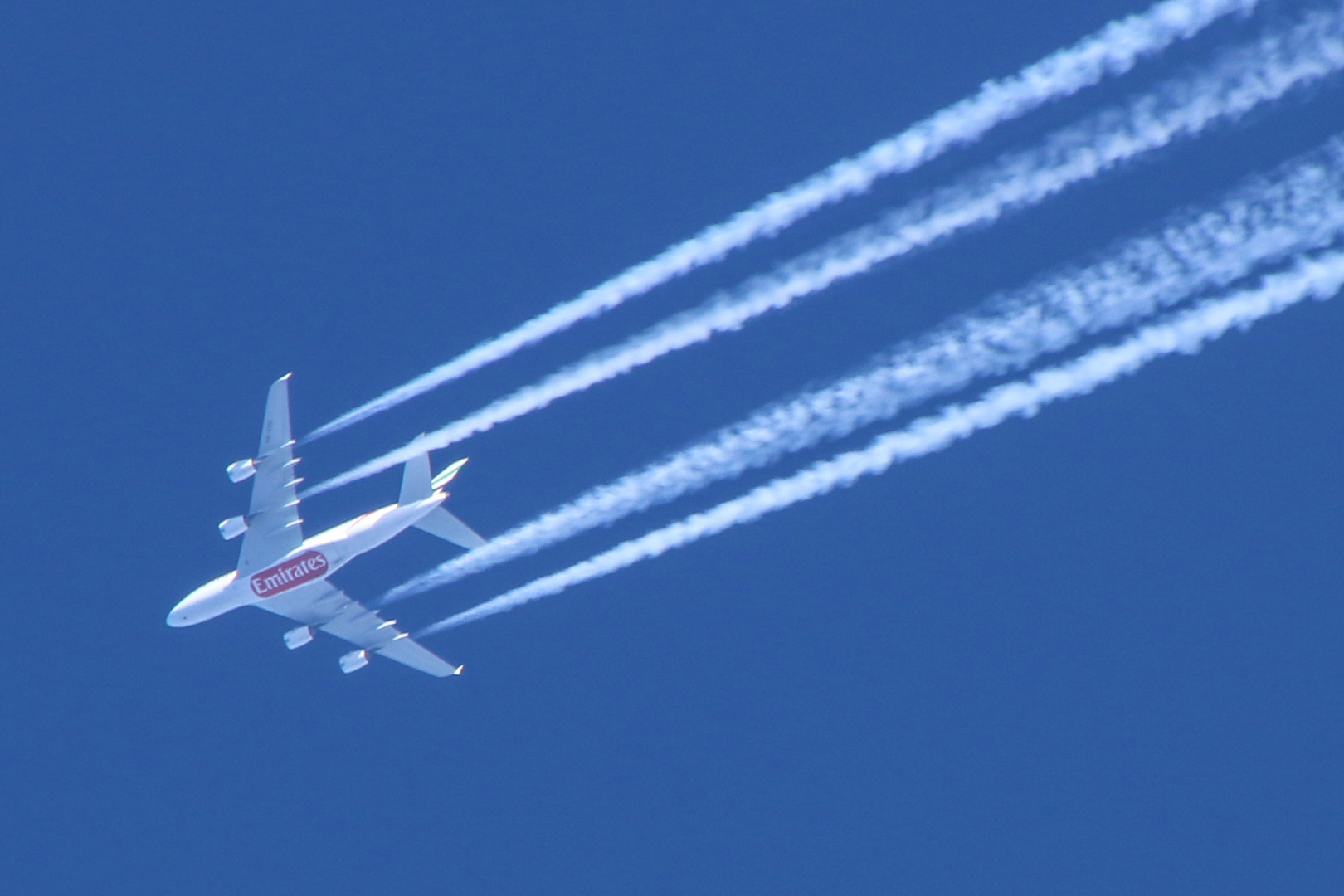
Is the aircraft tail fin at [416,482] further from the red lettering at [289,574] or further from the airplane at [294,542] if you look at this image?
the red lettering at [289,574]

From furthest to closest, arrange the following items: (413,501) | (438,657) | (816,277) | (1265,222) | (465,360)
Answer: (438,657) < (413,501) < (465,360) < (816,277) < (1265,222)

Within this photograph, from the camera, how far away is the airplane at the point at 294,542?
125ft

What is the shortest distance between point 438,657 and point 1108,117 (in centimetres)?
1929

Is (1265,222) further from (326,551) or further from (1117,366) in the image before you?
(326,551)

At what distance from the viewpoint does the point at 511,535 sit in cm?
3706

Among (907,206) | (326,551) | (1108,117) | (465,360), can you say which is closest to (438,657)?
(326,551)

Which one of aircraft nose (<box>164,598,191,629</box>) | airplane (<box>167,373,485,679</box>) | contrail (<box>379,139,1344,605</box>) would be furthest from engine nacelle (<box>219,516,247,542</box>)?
contrail (<box>379,139,1344,605</box>)

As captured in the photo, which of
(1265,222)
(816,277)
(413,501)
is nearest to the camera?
(1265,222)

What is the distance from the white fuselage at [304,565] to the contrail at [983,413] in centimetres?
245

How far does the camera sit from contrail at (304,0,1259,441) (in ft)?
96.0

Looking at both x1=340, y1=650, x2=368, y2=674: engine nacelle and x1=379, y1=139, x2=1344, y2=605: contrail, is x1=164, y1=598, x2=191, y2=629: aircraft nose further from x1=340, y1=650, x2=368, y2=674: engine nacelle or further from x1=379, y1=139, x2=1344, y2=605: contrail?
x1=379, y1=139, x2=1344, y2=605: contrail

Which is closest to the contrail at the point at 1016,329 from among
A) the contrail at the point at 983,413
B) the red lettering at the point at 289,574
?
the contrail at the point at 983,413

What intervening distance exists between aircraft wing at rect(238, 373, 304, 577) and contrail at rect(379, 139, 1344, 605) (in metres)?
5.60

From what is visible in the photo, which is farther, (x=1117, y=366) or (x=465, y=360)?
(x=465, y=360)
